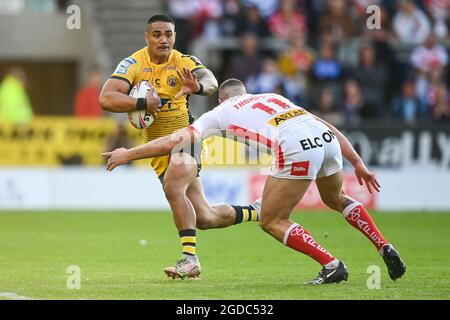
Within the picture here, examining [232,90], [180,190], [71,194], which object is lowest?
[71,194]

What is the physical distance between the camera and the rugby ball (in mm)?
10852

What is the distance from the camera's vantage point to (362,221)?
34.0 ft

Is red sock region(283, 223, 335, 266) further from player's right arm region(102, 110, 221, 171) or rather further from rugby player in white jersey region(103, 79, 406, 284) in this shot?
player's right arm region(102, 110, 221, 171)

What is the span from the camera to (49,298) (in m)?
8.98

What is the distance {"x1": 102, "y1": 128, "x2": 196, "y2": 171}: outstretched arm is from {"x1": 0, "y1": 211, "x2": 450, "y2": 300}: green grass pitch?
1.13m

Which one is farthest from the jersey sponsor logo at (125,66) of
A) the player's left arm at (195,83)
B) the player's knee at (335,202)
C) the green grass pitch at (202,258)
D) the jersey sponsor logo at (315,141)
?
the player's knee at (335,202)

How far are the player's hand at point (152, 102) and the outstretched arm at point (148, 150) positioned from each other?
1.06m

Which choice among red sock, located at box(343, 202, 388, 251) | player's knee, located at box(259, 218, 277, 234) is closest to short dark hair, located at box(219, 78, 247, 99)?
player's knee, located at box(259, 218, 277, 234)

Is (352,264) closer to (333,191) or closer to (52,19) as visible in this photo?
(333,191)

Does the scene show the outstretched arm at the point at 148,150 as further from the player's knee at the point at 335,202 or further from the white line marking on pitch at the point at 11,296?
the player's knee at the point at 335,202

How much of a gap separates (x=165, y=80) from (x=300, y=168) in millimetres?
2112
